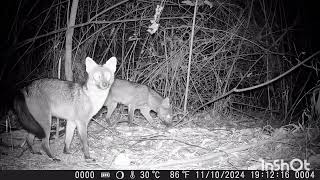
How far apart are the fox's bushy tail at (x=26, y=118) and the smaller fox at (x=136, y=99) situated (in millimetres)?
3165

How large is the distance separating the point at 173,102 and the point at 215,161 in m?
4.51

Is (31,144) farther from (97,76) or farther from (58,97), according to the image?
(97,76)

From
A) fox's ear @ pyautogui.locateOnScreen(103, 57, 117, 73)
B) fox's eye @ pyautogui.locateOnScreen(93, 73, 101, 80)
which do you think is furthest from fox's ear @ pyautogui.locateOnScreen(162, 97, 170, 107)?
fox's eye @ pyautogui.locateOnScreen(93, 73, 101, 80)

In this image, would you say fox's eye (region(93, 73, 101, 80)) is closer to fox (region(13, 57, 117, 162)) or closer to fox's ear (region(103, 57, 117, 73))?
fox (region(13, 57, 117, 162))

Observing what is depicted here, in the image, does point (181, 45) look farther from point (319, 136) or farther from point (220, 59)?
point (319, 136)

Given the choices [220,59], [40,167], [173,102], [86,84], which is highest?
[220,59]

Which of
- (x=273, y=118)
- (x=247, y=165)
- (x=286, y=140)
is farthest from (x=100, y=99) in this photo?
(x=273, y=118)

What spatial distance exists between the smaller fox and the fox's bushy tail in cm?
317

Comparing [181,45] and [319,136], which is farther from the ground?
[181,45]

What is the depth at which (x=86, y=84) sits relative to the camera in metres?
5.72

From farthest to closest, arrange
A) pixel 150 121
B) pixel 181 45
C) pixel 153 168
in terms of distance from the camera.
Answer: pixel 150 121, pixel 181 45, pixel 153 168

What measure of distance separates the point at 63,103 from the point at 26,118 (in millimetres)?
672

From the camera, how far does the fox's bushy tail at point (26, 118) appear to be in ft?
Answer: 18.1

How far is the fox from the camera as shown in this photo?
218 inches
